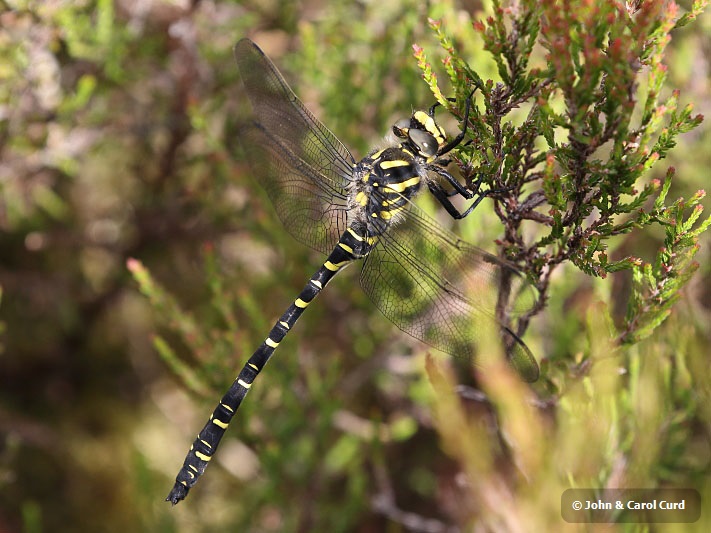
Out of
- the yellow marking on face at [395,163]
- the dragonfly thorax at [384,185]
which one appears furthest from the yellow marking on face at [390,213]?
the yellow marking on face at [395,163]

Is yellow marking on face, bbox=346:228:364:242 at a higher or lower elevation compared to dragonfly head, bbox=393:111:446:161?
lower

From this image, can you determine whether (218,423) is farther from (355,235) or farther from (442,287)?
(442,287)

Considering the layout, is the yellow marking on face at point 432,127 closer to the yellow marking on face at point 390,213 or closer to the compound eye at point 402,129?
the compound eye at point 402,129

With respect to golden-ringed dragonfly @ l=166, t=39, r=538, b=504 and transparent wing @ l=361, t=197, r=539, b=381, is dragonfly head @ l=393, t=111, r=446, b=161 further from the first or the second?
transparent wing @ l=361, t=197, r=539, b=381

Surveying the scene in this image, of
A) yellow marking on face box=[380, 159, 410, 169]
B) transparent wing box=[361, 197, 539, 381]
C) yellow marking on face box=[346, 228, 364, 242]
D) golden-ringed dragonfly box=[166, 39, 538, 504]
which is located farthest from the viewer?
yellow marking on face box=[346, 228, 364, 242]

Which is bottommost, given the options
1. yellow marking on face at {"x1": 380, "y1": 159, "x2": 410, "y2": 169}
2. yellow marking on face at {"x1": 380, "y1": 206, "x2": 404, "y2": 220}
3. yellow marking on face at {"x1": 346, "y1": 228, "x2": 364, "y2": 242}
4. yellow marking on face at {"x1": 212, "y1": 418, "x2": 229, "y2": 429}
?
yellow marking on face at {"x1": 212, "y1": 418, "x2": 229, "y2": 429}

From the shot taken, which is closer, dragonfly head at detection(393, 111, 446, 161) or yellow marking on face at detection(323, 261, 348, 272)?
dragonfly head at detection(393, 111, 446, 161)

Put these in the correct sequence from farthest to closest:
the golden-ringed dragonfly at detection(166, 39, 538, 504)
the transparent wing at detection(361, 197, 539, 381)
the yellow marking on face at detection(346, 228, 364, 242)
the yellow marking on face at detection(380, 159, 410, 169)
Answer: the yellow marking on face at detection(346, 228, 364, 242) → the yellow marking on face at detection(380, 159, 410, 169) → the golden-ringed dragonfly at detection(166, 39, 538, 504) → the transparent wing at detection(361, 197, 539, 381)

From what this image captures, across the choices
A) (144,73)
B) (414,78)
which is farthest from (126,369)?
(414,78)

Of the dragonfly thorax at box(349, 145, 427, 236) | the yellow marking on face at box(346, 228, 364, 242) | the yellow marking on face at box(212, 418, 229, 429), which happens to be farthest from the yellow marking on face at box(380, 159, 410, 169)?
the yellow marking on face at box(212, 418, 229, 429)

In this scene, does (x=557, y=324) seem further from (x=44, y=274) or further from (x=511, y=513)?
(x=44, y=274)
